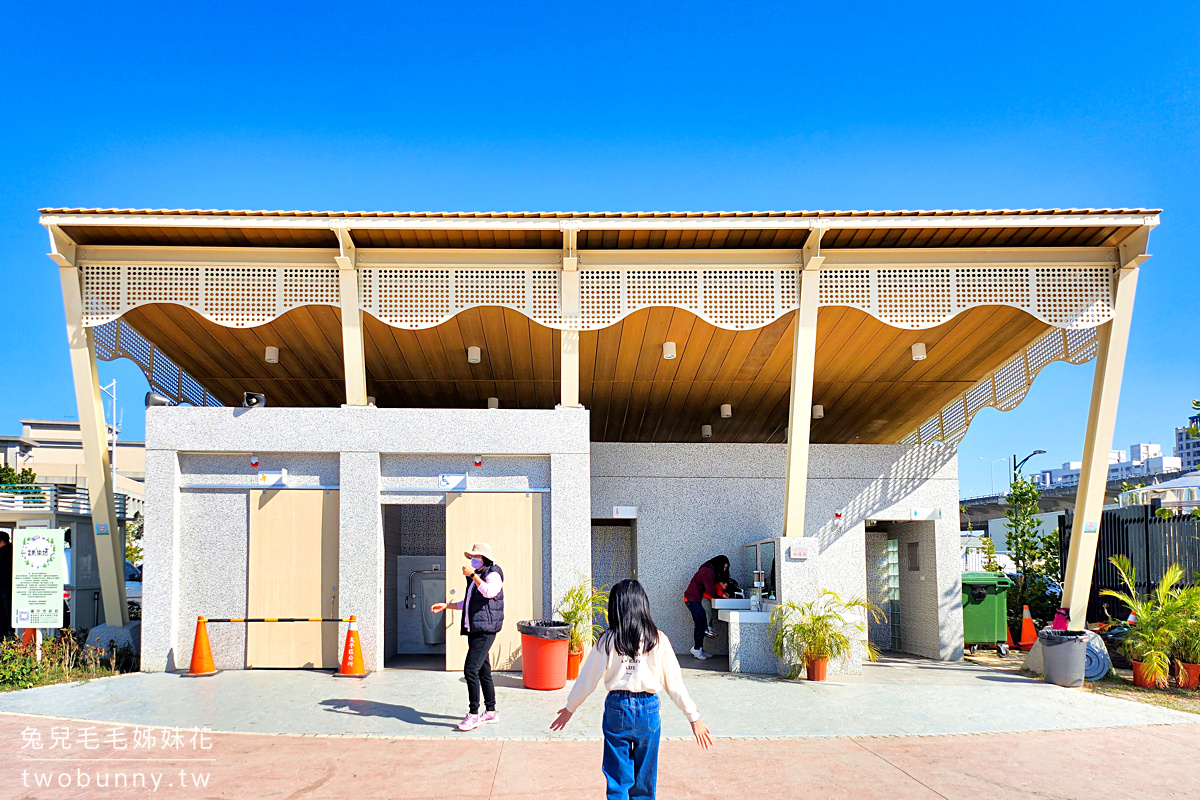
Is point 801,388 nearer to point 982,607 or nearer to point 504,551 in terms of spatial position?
point 504,551

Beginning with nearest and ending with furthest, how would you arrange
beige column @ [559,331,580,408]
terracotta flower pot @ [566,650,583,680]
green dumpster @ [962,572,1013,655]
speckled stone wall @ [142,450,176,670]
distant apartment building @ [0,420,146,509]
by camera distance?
terracotta flower pot @ [566,650,583,680], speckled stone wall @ [142,450,176,670], beige column @ [559,331,580,408], green dumpster @ [962,572,1013,655], distant apartment building @ [0,420,146,509]

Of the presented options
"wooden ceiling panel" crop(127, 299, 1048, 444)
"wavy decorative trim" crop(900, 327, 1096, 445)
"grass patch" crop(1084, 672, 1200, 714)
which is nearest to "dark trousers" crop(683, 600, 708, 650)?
"wooden ceiling panel" crop(127, 299, 1048, 444)

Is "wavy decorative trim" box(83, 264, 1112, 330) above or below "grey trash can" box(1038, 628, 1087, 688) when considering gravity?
above

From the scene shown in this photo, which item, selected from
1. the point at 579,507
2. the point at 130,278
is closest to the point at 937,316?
the point at 579,507

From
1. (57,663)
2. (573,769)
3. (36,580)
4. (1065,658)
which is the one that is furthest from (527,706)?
(1065,658)

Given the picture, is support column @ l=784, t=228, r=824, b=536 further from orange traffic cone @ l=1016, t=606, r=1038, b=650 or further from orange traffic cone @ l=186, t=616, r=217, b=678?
orange traffic cone @ l=186, t=616, r=217, b=678

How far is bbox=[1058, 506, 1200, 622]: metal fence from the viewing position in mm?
13195

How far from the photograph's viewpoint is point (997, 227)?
10.7 m

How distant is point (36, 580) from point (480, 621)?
6.06 metres

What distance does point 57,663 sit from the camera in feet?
32.3

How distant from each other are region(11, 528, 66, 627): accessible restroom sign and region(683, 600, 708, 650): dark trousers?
25.2 feet

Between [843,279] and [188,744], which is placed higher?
[843,279]

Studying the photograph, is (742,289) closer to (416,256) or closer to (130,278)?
(416,256)

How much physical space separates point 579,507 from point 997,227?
6.05 meters
